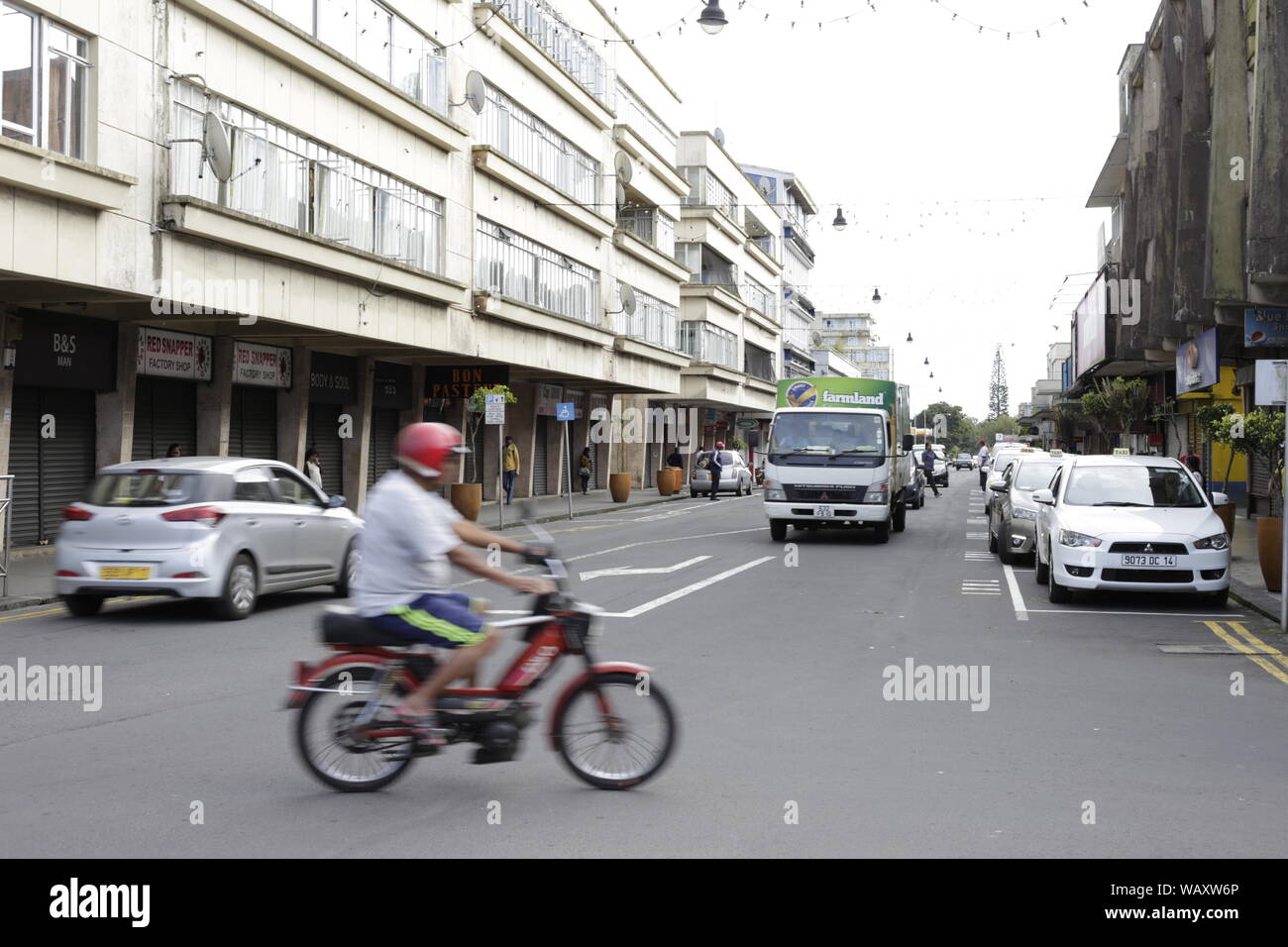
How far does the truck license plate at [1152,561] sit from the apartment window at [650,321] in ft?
104

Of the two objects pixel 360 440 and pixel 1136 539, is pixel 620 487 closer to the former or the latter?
pixel 360 440

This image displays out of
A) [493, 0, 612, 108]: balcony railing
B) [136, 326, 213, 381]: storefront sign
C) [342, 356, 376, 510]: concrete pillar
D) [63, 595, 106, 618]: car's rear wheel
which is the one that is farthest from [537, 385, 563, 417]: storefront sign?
[63, 595, 106, 618]: car's rear wheel

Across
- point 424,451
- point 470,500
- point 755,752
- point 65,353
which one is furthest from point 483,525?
point 424,451

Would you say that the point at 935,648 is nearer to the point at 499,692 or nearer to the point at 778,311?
the point at 499,692

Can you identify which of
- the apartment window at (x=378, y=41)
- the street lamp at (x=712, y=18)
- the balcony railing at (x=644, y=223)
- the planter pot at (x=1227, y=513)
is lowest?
the planter pot at (x=1227, y=513)

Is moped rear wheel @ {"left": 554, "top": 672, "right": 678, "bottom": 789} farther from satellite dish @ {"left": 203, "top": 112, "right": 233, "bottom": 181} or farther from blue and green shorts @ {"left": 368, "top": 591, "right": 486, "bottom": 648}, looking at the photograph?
satellite dish @ {"left": 203, "top": 112, "right": 233, "bottom": 181}

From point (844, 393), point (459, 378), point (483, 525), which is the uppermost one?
point (459, 378)

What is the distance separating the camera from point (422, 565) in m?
6.12

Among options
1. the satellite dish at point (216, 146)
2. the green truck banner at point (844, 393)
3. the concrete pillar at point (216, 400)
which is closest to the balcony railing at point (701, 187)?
the green truck banner at point (844, 393)

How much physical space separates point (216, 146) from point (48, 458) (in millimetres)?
5889

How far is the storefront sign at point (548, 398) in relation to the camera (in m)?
44.2

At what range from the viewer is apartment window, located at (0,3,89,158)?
1659 cm

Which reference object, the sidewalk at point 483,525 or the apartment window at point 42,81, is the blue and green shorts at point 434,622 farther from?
the apartment window at point 42,81

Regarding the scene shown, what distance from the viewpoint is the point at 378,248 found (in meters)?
27.0
